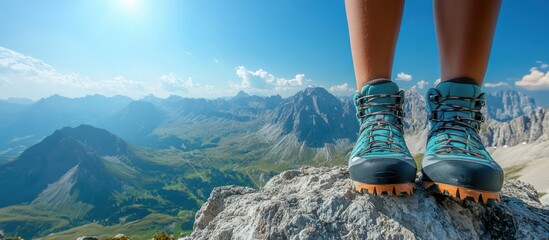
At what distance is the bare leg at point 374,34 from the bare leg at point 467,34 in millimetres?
457

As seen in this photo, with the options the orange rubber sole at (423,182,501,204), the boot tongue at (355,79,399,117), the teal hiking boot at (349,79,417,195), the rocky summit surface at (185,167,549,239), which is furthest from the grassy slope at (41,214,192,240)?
the orange rubber sole at (423,182,501,204)

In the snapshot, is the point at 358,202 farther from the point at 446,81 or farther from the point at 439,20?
the point at 439,20

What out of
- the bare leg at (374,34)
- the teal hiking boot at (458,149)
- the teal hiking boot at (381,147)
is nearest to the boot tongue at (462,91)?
the teal hiking boot at (458,149)

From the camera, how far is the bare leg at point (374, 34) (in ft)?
9.74

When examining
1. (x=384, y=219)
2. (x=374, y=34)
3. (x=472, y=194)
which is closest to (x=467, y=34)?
(x=374, y=34)

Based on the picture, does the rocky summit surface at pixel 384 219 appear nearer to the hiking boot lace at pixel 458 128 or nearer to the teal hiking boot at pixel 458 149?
the teal hiking boot at pixel 458 149

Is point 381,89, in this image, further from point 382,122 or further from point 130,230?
point 130,230

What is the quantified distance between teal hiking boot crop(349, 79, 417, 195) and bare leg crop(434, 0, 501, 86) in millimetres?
574

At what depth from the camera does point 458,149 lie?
276cm

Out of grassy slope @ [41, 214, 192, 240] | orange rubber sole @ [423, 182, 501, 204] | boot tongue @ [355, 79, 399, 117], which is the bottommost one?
grassy slope @ [41, 214, 192, 240]

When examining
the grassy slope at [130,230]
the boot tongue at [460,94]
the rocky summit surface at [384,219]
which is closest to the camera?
the rocky summit surface at [384,219]

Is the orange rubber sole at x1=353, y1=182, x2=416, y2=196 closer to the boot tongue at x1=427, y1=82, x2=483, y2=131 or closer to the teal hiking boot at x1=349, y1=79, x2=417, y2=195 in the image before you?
the teal hiking boot at x1=349, y1=79, x2=417, y2=195

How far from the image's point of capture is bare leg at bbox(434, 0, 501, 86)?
289 cm

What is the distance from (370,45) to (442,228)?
1.72 m
